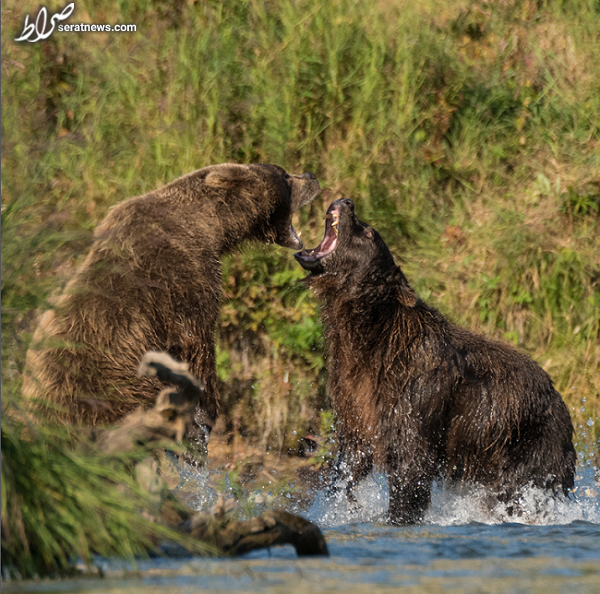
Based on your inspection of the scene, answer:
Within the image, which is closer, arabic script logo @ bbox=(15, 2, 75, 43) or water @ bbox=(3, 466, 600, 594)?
water @ bbox=(3, 466, 600, 594)

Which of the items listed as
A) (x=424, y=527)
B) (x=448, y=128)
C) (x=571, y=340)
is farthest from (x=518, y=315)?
(x=424, y=527)

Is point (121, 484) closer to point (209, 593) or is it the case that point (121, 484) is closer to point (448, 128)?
point (209, 593)

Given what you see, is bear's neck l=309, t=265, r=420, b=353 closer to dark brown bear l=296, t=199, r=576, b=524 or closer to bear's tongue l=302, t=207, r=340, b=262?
dark brown bear l=296, t=199, r=576, b=524

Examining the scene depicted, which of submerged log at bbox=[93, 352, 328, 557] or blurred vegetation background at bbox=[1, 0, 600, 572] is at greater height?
blurred vegetation background at bbox=[1, 0, 600, 572]

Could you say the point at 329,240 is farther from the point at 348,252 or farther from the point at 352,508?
the point at 352,508

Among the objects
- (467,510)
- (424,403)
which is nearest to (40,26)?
(424,403)

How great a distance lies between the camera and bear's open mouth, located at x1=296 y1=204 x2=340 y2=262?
22.1ft

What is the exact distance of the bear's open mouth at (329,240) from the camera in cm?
673

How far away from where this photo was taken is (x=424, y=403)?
637 centimetres

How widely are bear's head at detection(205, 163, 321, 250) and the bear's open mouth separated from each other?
26.9 inches

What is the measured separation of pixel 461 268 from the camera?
909 cm

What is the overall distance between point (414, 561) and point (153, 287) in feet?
8.12

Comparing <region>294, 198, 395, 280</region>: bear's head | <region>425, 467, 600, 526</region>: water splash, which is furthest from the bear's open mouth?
<region>425, 467, 600, 526</region>: water splash

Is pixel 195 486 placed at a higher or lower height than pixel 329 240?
lower
